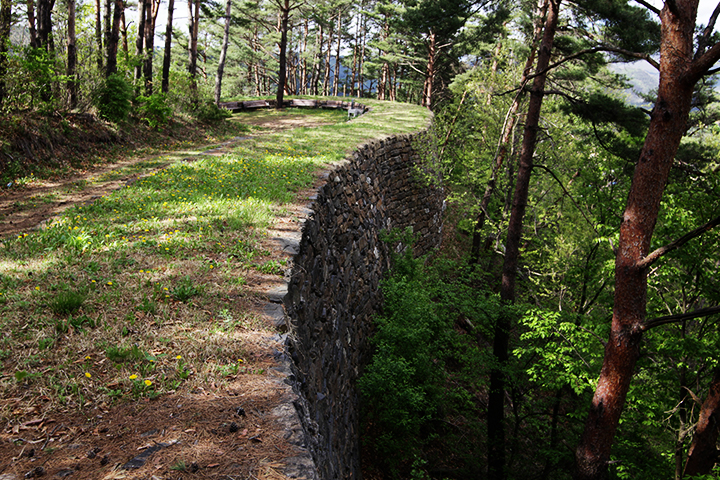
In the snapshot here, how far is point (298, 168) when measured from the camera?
883cm

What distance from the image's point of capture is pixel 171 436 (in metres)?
2.58

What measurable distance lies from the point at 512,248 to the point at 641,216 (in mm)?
3861

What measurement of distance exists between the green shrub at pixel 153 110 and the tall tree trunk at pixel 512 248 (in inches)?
422

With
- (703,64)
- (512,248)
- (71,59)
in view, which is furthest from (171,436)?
(71,59)

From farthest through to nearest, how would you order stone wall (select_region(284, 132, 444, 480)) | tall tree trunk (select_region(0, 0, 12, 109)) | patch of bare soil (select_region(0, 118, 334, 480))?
tall tree trunk (select_region(0, 0, 12, 109))
stone wall (select_region(284, 132, 444, 480))
patch of bare soil (select_region(0, 118, 334, 480))

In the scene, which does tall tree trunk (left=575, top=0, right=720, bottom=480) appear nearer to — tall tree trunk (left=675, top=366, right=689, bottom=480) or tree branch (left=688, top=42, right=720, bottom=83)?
tree branch (left=688, top=42, right=720, bottom=83)

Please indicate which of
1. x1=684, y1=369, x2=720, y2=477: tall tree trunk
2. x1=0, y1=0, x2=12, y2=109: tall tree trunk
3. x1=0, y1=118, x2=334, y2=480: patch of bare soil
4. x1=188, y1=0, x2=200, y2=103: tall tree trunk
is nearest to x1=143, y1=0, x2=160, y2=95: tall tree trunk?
x1=188, y1=0, x2=200, y2=103: tall tree trunk

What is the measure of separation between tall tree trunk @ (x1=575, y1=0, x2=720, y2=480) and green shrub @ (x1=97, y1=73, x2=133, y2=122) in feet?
39.2

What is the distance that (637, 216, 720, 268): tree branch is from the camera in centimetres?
A: 310

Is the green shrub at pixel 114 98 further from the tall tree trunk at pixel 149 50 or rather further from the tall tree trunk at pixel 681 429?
the tall tree trunk at pixel 681 429

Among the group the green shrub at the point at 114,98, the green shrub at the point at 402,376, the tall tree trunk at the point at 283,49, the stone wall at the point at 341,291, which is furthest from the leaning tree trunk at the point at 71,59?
the tall tree trunk at the point at 283,49

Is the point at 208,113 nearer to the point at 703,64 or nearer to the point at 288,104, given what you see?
the point at 288,104

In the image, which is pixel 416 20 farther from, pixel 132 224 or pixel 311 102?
pixel 311 102

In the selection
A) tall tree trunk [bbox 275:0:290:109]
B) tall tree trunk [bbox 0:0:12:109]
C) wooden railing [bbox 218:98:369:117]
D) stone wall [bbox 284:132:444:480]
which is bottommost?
stone wall [bbox 284:132:444:480]
